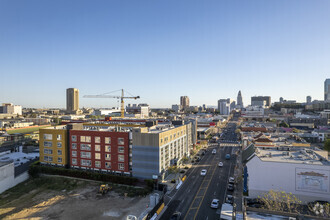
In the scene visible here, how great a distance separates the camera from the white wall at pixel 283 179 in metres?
38.4

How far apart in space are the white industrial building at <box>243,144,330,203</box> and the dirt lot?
23158 mm

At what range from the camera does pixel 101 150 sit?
2173 inches

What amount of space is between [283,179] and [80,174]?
4841 cm

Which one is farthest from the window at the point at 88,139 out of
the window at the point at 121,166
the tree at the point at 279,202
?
the tree at the point at 279,202

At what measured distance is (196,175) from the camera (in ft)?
183

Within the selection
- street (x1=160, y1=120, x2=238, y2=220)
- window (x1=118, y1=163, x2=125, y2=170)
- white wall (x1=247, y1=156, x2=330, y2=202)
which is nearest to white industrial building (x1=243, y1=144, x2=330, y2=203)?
white wall (x1=247, y1=156, x2=330, y2=202)

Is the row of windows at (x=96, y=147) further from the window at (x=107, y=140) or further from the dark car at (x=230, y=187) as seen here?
the dark car at (x=230, y=187)

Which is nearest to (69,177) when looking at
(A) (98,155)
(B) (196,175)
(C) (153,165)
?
(A) (98,155)

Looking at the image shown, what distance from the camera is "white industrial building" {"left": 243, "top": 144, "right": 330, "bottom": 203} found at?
38438mm

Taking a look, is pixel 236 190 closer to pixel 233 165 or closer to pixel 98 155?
pixel 233 165

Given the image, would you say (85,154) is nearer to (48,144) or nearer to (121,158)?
(121,158)

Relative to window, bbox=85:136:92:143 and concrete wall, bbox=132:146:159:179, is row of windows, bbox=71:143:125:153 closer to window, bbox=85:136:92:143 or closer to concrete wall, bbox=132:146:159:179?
window, bbox=85:136:92:143

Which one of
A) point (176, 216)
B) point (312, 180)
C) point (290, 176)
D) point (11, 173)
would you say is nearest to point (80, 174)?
point (11, 173)

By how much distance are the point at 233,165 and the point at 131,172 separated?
32.8 metres
